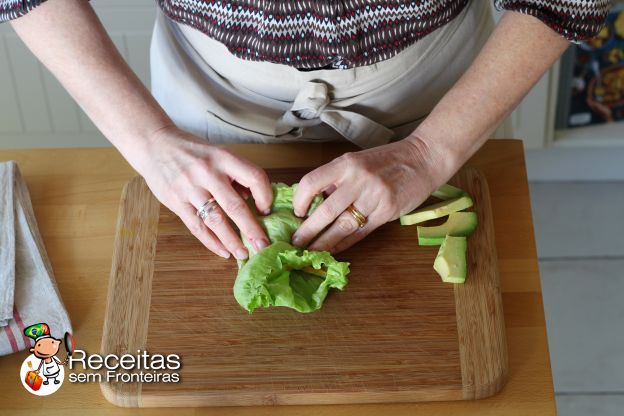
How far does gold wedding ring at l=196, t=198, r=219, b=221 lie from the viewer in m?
1.27

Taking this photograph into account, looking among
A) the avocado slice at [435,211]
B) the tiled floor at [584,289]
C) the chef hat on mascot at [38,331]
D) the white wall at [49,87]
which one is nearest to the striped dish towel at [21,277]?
the chef hat on mascot at [38,331]

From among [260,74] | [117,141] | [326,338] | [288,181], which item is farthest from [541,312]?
[117,141]

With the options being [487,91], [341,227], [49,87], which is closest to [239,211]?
[341,227]

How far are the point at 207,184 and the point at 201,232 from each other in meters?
0.08

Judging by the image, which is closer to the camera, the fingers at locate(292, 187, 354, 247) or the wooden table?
the wooden table

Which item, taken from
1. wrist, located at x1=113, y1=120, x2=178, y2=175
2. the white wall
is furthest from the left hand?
the white wall

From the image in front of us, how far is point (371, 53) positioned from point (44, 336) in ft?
2.09

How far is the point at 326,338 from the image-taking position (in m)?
1.17

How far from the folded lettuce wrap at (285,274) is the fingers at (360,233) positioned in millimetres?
45

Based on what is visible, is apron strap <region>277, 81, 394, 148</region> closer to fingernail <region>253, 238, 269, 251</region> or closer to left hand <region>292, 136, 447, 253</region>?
left hand <region>292, 136, 447, 253</region>

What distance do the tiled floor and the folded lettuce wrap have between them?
134cm

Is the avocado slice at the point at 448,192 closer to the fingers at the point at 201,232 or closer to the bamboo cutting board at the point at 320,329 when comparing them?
the bamboo cutting board at the point at 320,329

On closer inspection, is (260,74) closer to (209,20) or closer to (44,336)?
(209,20)

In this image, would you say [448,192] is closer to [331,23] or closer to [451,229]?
[451,229]
